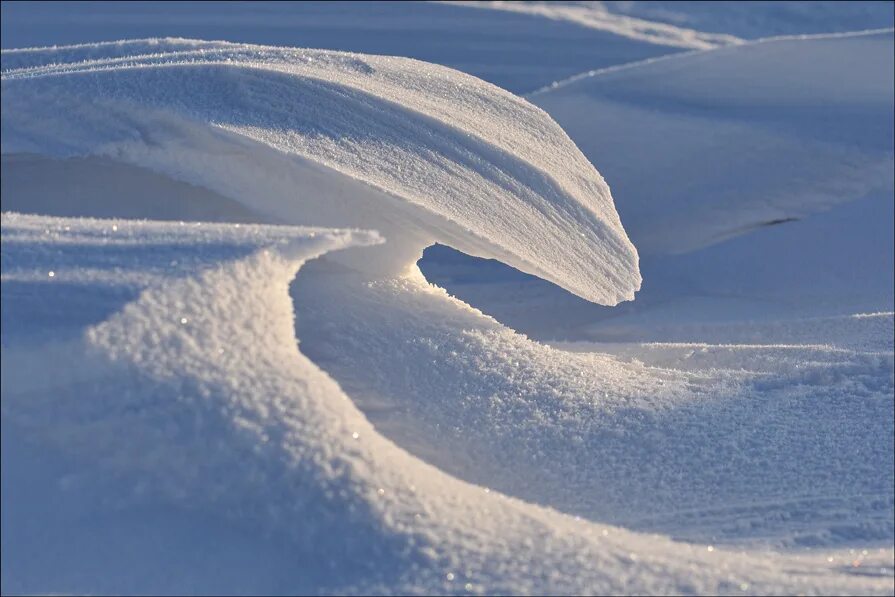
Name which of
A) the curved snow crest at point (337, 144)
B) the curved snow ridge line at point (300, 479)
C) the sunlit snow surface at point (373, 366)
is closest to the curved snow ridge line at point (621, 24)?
the sunlit snow surface at point (373, 366)

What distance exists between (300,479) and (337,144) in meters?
0.80

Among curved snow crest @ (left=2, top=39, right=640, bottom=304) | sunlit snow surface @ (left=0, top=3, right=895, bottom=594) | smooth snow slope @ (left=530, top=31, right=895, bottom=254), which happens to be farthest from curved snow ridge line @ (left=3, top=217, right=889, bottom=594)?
smooth snow slope @ (left=530, top=31, right=895, bottom=254)

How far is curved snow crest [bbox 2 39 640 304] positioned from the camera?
1678 millimetres

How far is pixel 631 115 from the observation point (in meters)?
3.46

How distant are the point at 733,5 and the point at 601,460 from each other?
534 cm

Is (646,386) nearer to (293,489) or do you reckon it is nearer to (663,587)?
(663,587)

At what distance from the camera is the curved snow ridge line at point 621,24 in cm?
528

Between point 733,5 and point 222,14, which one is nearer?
point 222,14

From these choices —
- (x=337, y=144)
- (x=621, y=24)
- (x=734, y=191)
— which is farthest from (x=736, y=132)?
(x=621, y=24)

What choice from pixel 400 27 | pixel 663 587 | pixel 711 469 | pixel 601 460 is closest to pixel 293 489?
pixel 663 587

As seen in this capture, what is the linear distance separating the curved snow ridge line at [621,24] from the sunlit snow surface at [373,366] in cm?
251

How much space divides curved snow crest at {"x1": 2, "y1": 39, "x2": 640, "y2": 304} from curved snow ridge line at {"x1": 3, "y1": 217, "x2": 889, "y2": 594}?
0.52m

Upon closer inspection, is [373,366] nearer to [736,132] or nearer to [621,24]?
[736,132]

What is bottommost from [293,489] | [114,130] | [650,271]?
[650,271]
